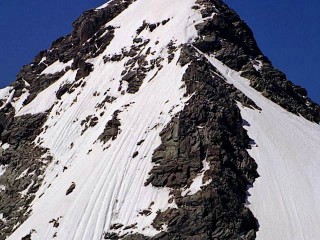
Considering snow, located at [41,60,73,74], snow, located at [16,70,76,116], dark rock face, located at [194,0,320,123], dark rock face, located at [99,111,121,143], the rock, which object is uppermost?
dark rock face, located at [194,0,320,123]

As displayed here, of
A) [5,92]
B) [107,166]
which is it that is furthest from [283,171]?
[5,92]

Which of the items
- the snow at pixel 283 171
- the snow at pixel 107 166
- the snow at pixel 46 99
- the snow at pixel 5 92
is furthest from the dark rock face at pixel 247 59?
the snow at pixel 5 92

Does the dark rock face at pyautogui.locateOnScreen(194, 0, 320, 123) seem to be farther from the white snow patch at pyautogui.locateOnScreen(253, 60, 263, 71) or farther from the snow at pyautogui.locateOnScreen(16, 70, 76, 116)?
the snow at pyautogui.locateOnScreen(16, 70, 76, 116)

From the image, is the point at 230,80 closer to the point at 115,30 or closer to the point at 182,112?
the point at 182,112

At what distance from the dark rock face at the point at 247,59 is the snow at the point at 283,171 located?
4.31 metres

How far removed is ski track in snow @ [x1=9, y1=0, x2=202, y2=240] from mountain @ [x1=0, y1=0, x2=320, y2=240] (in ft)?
0.61

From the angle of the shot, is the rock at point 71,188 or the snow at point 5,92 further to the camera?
the snow at point 5,92

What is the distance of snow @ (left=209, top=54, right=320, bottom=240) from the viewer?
58.9 meters

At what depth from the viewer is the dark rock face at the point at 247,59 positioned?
87312 millimetres

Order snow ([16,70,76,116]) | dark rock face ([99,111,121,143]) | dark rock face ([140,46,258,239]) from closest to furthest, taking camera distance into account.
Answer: dark rock face ([140,46,258,239]) → dark rock face ([99,111,121,143]) → snow ([16,70,76,116])

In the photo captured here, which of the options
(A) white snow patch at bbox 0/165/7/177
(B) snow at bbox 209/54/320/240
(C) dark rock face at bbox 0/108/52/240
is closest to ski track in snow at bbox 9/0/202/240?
(C) dark rock face at bbox 0/108/52/240

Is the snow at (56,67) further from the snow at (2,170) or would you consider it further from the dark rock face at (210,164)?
the dark rock face at (210,164)

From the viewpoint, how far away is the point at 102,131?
7788 centimetres

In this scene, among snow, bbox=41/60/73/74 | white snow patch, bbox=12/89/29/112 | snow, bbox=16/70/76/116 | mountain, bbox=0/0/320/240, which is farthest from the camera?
snow, bbox=41/60/73/74
